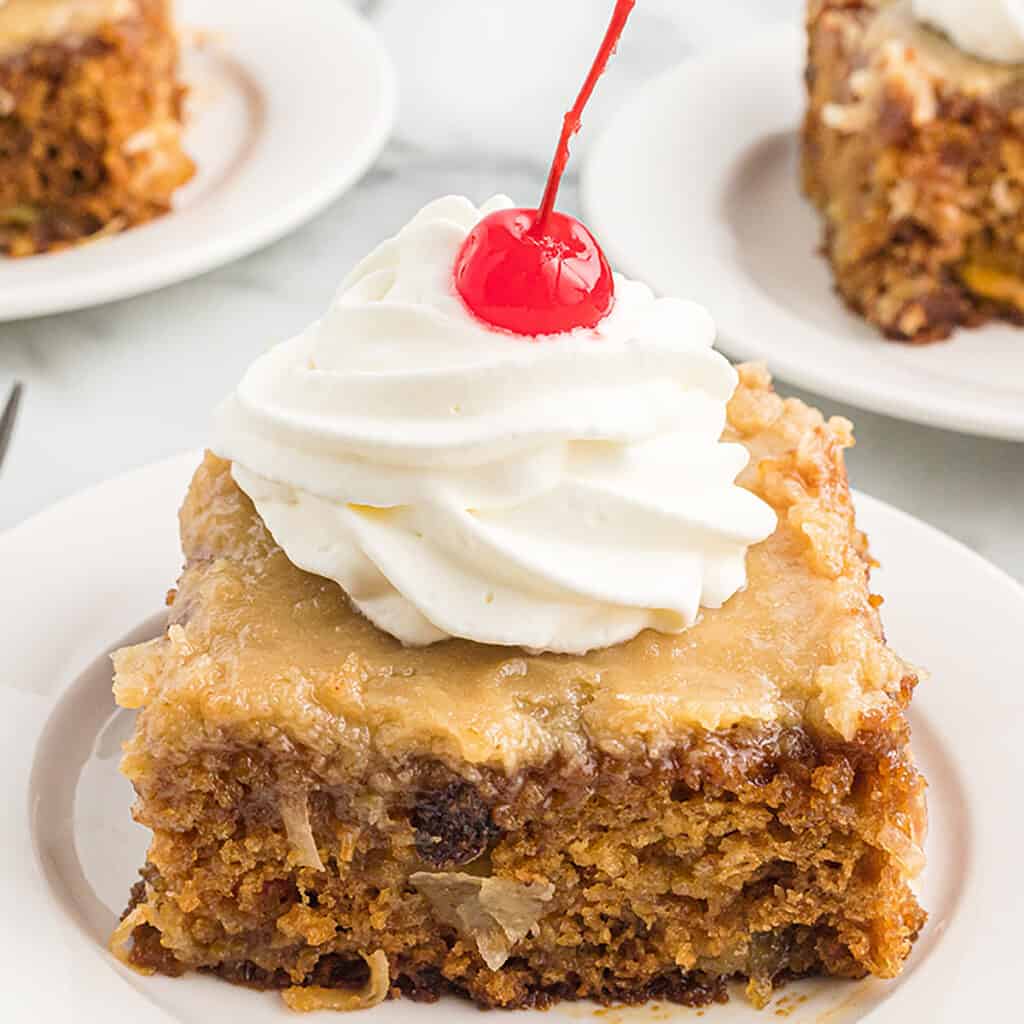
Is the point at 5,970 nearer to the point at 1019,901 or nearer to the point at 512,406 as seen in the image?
the point at 512,406

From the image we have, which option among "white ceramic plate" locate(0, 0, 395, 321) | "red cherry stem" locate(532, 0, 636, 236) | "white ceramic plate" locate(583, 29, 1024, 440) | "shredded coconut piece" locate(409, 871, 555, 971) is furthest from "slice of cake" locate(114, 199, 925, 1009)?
"white ceramic plate" locate(0, 0, 395, 321)

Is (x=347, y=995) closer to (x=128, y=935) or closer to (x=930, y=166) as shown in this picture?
(x=128, y=935)

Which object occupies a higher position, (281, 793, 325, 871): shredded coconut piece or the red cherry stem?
the red cherry stem

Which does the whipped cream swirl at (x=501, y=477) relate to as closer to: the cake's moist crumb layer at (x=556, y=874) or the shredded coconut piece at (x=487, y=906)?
the cake's moist crumb layer at (x=556, y=874)

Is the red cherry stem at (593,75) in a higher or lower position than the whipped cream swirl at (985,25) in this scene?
higher

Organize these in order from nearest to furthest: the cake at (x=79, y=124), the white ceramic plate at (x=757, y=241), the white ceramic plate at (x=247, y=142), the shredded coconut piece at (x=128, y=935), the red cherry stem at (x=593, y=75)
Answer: the red cherry stem at (x=593, y=75) → the shredded coconut piece at (x=128, y=935) → the white ceramic plate at (x=757, y=241) → the white ceramic plate at (x=247, y=142) → the cake at (x=79, y=124)

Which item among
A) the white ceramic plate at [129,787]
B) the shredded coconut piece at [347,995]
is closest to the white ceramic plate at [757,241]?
the white ceramic plate at [129,787]

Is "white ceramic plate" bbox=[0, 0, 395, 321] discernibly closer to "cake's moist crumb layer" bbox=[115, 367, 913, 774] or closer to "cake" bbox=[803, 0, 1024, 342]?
"cake" bbox=[803, 0, 1024, 342]
